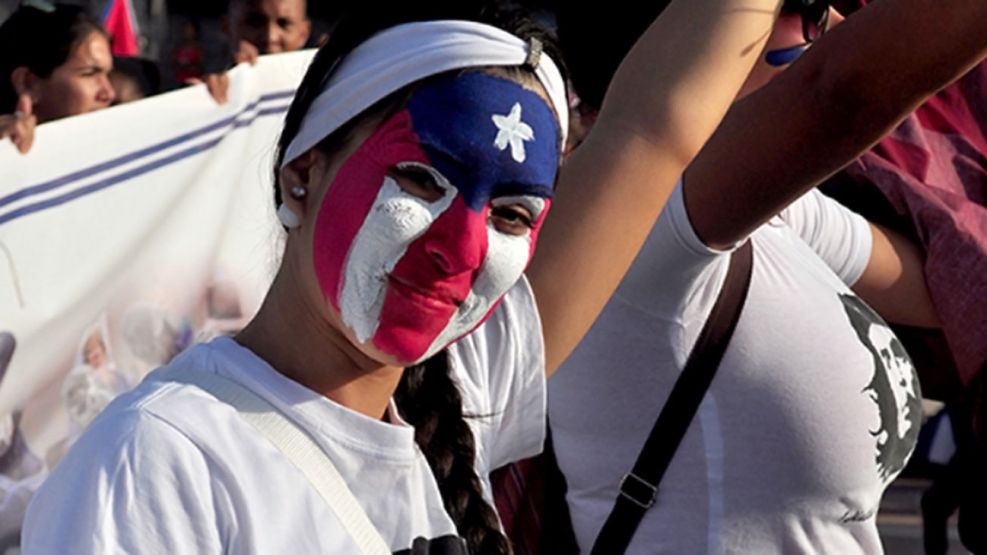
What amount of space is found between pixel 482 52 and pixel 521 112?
0.24 feet

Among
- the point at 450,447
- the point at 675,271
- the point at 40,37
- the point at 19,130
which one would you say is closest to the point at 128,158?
the point at 19,130

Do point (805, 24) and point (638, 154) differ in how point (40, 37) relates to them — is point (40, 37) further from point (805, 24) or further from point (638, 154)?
point (638, 154)

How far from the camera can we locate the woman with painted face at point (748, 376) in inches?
82.7

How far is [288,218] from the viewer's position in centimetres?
170

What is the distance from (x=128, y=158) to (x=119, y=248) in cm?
21

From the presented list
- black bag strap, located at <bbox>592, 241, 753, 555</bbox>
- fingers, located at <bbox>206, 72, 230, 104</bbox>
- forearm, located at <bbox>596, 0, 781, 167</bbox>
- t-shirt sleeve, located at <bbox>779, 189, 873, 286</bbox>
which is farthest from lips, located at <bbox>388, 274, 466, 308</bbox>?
fingers, located at <bbox>206, 72, 230, 104</bbox>

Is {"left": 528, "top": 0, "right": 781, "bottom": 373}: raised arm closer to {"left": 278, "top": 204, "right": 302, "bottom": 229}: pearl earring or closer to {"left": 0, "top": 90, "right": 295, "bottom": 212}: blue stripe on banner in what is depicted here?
{"left": 278, "top": 204, "right": 302, "bottom": 229}: pearl earring

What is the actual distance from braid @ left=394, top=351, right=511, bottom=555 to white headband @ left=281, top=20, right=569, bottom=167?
11.8 inches

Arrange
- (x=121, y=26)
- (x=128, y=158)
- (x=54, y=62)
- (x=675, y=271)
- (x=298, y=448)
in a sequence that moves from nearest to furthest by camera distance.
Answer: (x=298, y=448), (x=675, y=271), (x=128, y=158), (x=54, y=62), (x=121, y=26)

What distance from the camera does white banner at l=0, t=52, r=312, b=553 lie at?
3.68m

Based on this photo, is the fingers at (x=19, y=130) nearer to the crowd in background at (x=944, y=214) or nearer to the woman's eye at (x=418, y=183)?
the crowd in background at (x=944, y=214)

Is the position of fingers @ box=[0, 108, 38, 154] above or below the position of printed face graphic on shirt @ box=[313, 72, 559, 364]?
below

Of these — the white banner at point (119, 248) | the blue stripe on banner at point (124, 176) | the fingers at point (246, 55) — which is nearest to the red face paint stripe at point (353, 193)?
the white banner at point (119, 248)

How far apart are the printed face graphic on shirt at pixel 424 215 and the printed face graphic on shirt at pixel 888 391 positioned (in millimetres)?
824
